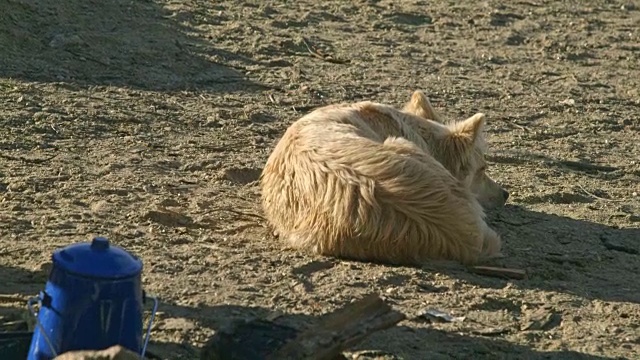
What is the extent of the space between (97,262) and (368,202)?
100 inches

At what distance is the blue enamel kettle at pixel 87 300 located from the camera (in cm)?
462

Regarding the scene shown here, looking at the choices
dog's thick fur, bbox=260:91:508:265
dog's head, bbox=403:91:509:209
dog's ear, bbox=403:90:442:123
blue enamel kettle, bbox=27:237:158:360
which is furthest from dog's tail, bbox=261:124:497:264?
blue enamel kettle, bbox=27:237:158:360

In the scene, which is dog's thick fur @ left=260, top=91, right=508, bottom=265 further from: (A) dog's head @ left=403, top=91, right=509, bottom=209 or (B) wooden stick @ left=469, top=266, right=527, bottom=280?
(A) dog's head @ left=403, top=91, right=509, bottom=209

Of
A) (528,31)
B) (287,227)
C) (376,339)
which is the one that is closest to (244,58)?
(528,31)

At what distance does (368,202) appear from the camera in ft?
22.7

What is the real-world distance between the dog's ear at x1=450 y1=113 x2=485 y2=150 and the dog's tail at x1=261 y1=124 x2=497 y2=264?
3.41ft

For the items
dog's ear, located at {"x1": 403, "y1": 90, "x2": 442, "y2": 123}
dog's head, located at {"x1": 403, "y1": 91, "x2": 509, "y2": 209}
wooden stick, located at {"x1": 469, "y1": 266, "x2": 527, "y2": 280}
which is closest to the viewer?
wooden stick, located at {"x1": 469, "y1": 266, "x2": 527, "y2": 280}

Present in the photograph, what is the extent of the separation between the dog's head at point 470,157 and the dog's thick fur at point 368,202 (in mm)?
758

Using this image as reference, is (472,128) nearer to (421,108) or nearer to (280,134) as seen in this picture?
(421,108)

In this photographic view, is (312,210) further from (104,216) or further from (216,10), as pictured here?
(216,10)

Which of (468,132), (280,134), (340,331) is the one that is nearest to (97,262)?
(340,331)

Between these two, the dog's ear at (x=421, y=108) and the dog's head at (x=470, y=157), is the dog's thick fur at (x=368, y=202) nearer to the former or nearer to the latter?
the dog's head at (x=470, y=157)

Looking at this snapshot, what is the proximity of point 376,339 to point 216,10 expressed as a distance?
303 inches

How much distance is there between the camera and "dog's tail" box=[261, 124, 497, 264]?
695 centimetres
